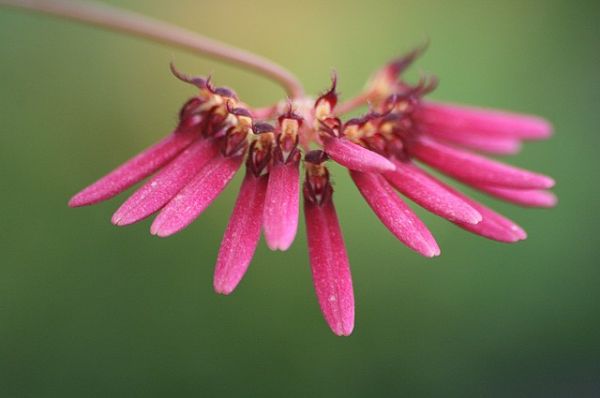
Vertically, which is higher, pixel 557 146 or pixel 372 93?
pixel 557 146

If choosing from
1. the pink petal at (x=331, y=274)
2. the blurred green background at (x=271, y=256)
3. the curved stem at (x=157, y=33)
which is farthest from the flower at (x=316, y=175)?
the blurred green background at (x=271, y=256)

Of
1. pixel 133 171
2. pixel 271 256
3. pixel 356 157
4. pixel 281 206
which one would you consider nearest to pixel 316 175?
pixel 356 157

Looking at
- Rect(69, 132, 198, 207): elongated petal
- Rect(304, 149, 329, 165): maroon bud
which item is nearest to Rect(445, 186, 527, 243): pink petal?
Rect(304, 149, 329, 165): maroon bud

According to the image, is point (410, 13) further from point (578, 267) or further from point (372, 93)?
point (372, 93)

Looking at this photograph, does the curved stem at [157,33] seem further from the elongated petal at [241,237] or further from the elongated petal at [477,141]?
the elongated petal at [477,141]

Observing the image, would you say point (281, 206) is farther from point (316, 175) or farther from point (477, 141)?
point (477, 141)

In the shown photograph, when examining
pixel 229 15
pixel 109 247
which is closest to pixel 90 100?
pixel 109 247
